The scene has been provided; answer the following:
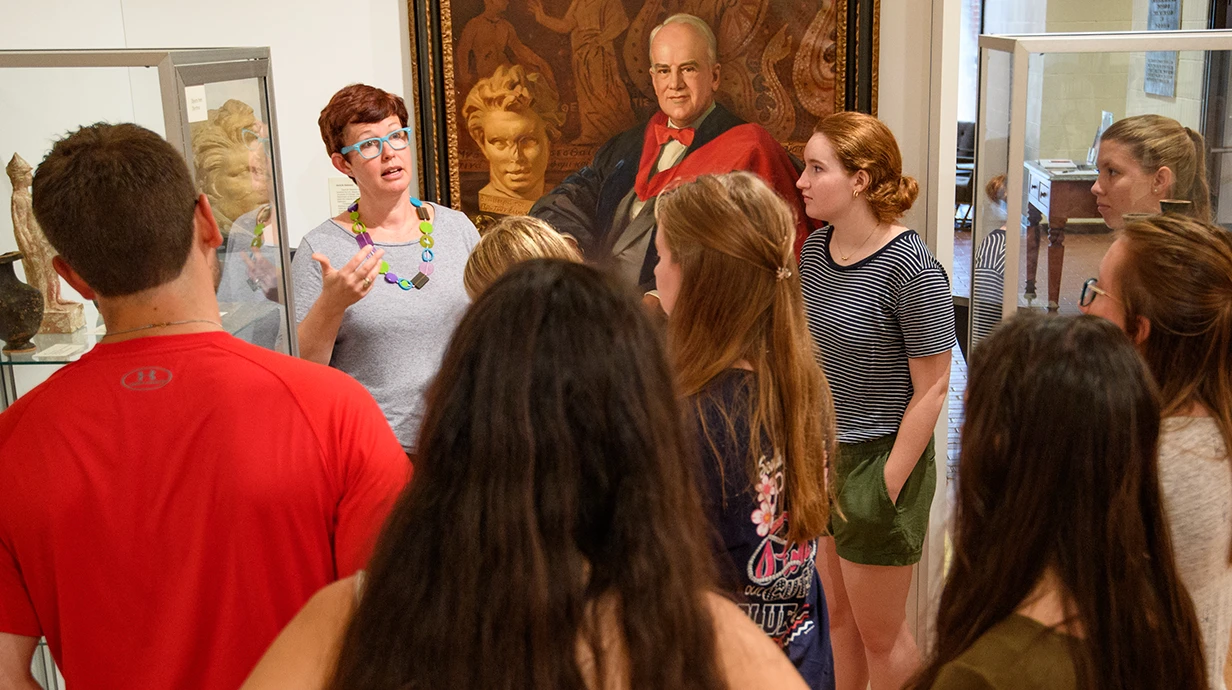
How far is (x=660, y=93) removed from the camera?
3611mm

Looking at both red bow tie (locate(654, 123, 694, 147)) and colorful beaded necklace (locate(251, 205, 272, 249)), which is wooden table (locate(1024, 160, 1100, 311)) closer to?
red bow tie (locate(654, 123, 694, 147))

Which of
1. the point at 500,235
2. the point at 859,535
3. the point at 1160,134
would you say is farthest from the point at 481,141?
the point at 1160,134

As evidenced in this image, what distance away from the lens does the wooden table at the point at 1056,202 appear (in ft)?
8.09

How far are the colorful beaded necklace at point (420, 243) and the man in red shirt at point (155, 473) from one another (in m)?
1.43

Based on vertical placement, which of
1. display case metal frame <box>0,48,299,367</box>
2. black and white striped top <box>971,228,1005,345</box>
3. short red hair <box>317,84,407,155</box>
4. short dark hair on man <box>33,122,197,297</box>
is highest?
display case metal frame <box>0,48,299,367</box>

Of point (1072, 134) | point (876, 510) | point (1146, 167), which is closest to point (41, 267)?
point (876, 510)

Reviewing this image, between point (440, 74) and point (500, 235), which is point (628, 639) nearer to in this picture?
point (500, 235)

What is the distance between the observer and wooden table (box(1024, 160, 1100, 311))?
2.47m

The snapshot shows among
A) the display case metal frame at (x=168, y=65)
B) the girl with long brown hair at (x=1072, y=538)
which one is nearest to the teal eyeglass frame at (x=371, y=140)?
the display case metal frame at (x=168, y=65)

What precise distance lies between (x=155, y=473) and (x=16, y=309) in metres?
1.06

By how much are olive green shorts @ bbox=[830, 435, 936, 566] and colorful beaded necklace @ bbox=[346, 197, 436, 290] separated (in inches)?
51.2

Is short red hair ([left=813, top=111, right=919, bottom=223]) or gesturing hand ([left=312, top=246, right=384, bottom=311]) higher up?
short red hair ([left=813, top=111, right=919, bottom=223])

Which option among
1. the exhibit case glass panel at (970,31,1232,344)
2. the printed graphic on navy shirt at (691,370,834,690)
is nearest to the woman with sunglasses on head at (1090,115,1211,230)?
the exhibit case glass panel at (970,31,1232,344)

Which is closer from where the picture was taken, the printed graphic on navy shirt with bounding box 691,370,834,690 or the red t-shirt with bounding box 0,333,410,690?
the red t-shirt with bounding box 0,333,410,690
